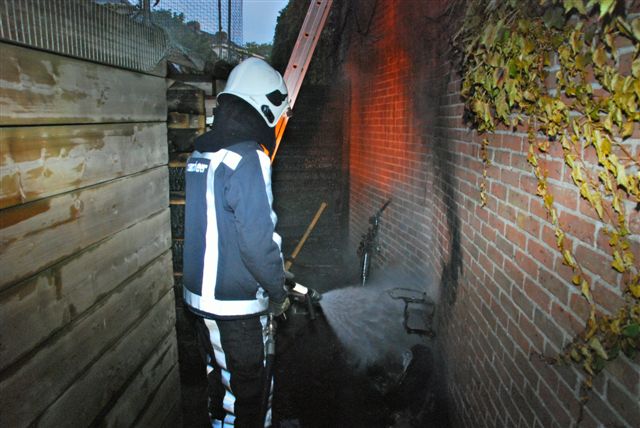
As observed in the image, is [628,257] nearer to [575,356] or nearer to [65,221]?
[575,356]

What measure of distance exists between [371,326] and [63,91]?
14.9 feet

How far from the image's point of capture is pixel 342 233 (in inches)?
388

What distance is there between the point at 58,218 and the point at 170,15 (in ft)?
13.0

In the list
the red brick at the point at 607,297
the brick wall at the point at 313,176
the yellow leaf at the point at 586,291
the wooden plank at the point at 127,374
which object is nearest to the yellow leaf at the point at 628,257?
the red brick at the point at 607,297

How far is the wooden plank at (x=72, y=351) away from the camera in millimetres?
1761

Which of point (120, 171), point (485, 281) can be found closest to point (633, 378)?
point (485, 281)

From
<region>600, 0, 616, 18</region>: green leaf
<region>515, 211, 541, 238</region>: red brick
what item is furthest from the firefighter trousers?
<region>600, 0, 616, 18</region>: green leaf

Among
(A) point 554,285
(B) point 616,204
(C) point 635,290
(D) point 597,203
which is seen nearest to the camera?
(C) point 635,290

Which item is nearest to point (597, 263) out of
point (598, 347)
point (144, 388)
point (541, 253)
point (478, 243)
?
point (598, 347)

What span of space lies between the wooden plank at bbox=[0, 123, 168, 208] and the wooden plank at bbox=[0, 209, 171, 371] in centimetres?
33

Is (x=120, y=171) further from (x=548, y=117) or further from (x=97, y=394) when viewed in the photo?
(x=548, y=117)

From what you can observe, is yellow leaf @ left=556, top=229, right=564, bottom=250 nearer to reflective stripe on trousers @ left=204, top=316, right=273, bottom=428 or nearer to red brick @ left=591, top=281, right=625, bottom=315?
red brick @ left=591, top=281, right=625, bottom=315

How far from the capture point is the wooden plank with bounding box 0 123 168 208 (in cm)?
169

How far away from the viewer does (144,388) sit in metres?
2.90
